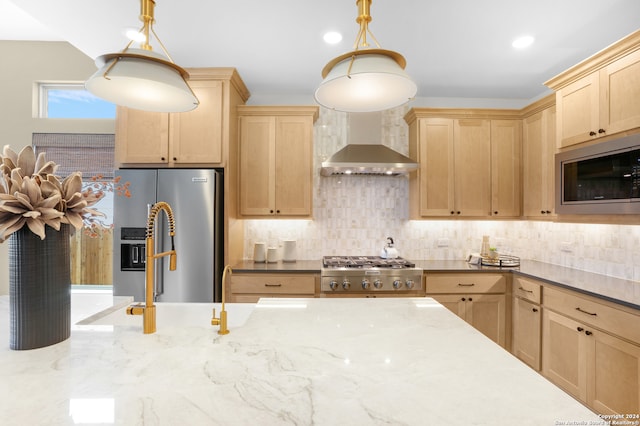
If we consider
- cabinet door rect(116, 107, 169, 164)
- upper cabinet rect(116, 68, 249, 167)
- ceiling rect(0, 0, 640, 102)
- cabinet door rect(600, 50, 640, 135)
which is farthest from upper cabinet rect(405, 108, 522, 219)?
cabinet door rect(116, 107, 169, 164)

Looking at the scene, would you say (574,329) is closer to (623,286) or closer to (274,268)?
(623,286)

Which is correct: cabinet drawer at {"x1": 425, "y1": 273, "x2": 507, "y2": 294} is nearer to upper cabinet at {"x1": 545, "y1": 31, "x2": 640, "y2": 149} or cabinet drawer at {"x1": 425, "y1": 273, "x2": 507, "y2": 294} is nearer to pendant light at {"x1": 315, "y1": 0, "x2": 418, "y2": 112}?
upper cabinet at {"x1": 545, "y1": 31, "x2": 640, "y2": 149}

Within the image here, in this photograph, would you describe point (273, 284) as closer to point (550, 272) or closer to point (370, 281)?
point (370, 281)

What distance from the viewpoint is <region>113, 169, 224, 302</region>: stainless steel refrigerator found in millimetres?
2609

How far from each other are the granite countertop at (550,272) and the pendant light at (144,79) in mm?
1786

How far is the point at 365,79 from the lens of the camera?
122 centimetres

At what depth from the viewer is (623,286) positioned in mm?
2195

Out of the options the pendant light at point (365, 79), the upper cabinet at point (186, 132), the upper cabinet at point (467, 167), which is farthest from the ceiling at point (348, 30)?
the pendant light at point (365, 79)

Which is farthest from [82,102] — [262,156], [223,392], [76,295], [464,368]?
[464,368]

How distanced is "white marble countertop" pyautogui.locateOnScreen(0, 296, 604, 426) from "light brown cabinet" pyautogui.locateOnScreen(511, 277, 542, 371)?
182 centimetres

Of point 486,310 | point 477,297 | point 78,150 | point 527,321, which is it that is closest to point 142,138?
point 78,150

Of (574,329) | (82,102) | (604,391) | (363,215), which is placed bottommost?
(604,391)

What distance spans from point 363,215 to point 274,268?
1.19 meters

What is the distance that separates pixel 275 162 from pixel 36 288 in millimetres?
2387
